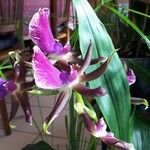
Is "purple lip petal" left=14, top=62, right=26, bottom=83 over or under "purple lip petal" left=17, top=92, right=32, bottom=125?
over

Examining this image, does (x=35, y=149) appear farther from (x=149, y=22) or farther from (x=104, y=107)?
(x=149, y=22)

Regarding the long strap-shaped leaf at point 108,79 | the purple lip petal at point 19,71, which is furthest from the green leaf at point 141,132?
the purple lip petal at point 19,71

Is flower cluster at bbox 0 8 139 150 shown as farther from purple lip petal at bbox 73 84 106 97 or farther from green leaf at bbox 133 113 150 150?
green leaf at bbox 133 113 150 150

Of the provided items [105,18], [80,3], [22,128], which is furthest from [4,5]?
[80,3]

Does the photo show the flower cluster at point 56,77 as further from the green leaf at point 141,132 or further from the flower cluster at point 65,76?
the green leaf at point 141,132

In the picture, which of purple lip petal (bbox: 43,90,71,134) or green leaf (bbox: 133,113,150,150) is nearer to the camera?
purple lip petal (bbox: 43,90,71,134)

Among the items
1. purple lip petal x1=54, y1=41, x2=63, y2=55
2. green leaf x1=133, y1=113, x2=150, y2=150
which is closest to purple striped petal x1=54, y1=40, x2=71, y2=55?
purple lip petal x1=54, y1=41, x2=63, y2=55
